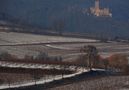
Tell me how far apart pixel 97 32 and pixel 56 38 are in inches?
580

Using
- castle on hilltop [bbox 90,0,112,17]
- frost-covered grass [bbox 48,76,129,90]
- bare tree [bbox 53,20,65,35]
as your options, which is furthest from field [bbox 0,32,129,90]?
castle on hilltop [bbox 90,0,112,17]

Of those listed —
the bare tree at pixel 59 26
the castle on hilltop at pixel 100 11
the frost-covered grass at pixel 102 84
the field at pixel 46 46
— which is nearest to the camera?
the frost-covered grass at pixel 102 84

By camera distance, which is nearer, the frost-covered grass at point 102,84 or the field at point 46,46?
the frost-covered grass at point 102,84

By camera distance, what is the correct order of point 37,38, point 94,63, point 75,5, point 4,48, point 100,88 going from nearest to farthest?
point 100,88 → point 94,63 → point 4,48 → point 37,38 → point 75,5

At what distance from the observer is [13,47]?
141 feet

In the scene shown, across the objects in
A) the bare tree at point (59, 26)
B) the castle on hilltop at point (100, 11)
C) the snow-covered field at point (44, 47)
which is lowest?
the snow-covered field at point (44, 47)

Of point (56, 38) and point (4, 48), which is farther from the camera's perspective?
point (56, 38)

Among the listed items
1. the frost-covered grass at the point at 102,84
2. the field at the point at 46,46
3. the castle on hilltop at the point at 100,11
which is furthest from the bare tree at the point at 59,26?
the frost-covered grass at the point at 102,84

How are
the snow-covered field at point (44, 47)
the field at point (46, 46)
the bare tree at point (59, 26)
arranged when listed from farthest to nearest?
the bare tree at point (59, 26)
the snow-covered field at point (44, 47)
the field at point (46, 46)

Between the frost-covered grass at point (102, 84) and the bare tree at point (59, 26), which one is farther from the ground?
the bare tree at point (59, 26)

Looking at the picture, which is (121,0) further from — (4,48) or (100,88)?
(100,88)

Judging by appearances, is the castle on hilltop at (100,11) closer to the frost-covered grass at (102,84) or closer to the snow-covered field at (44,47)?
the snow-covered field at (44,47)

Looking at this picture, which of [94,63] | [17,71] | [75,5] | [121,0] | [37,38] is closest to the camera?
[17,71]

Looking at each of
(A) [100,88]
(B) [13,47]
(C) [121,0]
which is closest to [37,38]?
(B) [13,47]
